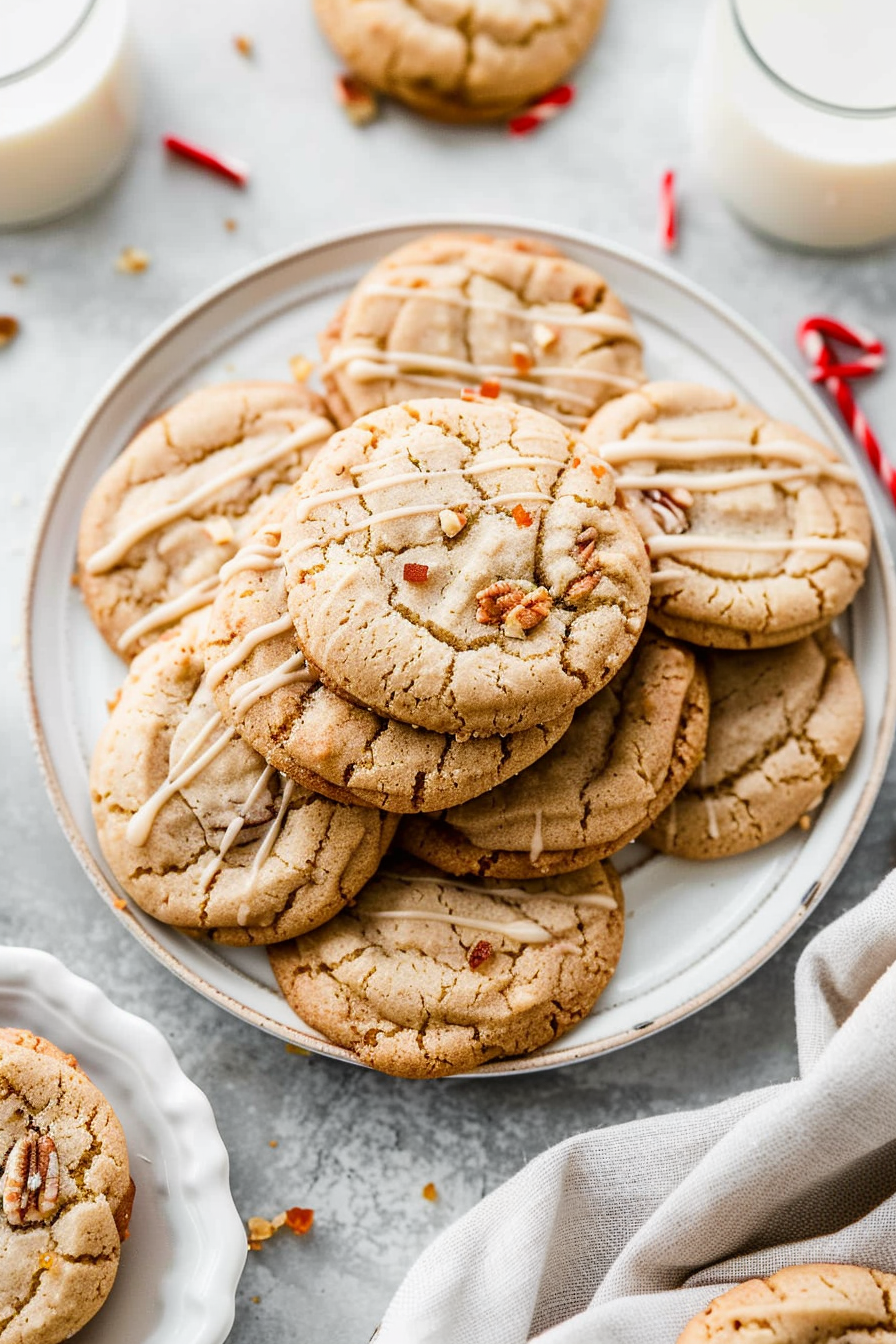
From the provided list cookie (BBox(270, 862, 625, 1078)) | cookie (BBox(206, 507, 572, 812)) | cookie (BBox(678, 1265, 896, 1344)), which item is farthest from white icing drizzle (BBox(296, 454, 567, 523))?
cookie (BBox(678, 1265, 896, 1344))

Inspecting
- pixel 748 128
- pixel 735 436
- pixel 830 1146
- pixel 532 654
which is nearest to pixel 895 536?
pixel 735 436

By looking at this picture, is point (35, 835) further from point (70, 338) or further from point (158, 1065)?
point (70, 338)

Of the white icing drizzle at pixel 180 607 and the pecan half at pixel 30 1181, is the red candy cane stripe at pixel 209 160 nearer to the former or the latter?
the white icing drizzle at pixel 180 607

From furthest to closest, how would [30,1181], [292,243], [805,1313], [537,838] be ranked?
[292,243]
[537,838]
[30,1181]
[805,1313]

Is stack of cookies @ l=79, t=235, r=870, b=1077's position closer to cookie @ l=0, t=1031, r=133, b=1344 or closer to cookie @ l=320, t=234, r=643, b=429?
cookie @ l=320, t=234, r=643, b=429

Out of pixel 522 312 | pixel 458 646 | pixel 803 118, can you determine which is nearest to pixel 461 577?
pixel 458 646

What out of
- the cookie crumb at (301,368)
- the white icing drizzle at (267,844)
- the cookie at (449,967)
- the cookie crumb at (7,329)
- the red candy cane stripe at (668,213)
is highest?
the red candy cane stripe at (668,213)

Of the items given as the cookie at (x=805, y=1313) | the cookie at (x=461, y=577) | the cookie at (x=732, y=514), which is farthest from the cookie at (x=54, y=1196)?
the cookie at (x=732, y=514)

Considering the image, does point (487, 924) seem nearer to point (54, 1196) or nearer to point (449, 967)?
point (449, 967)
